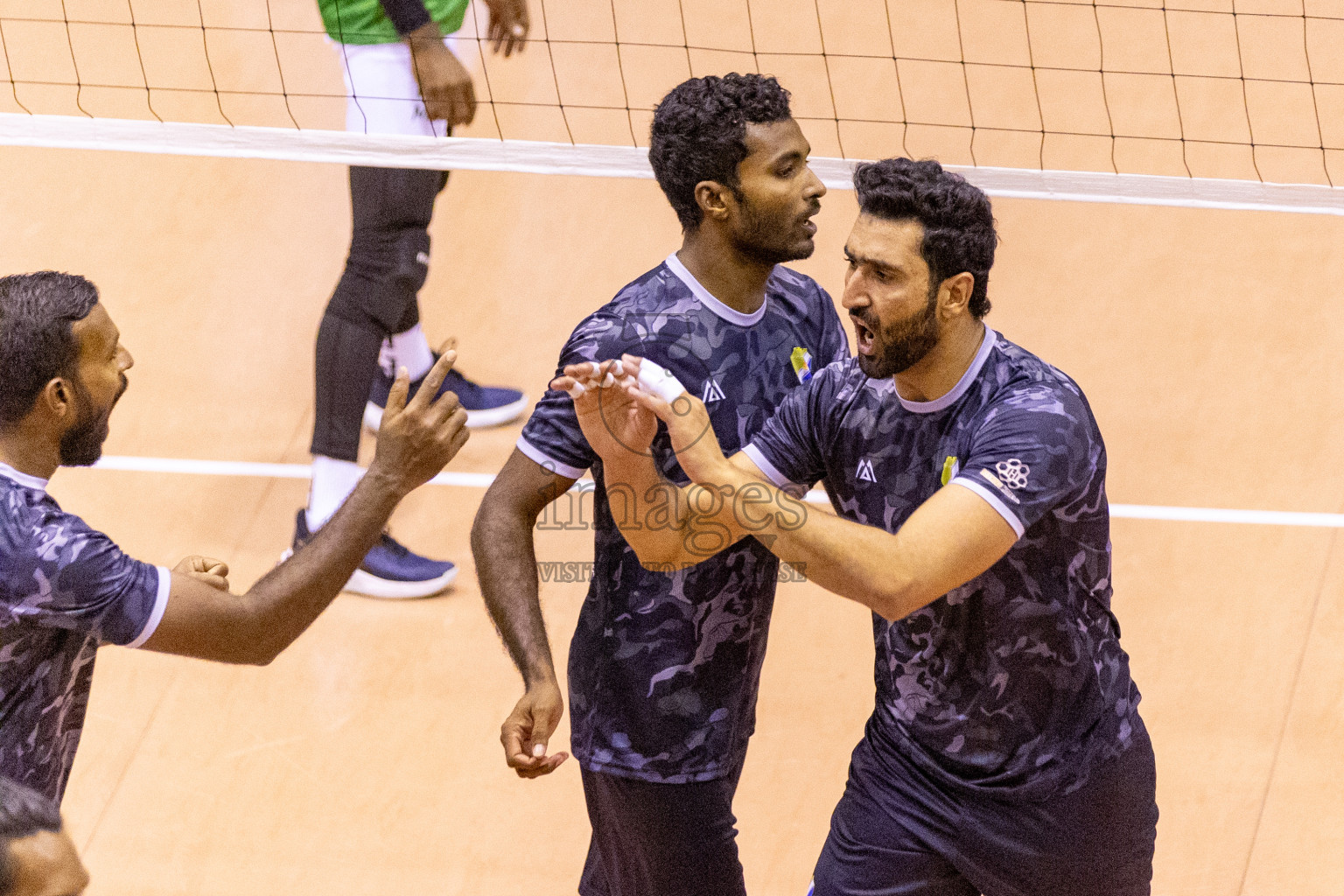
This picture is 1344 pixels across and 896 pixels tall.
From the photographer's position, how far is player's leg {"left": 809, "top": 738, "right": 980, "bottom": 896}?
2982 mm

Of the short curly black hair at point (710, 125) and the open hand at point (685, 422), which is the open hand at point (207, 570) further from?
the short curly black hair at point (710, 125)

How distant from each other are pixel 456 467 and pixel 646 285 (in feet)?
9.08

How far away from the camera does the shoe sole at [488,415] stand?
602 centimetres

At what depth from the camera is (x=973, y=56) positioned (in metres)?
8.84

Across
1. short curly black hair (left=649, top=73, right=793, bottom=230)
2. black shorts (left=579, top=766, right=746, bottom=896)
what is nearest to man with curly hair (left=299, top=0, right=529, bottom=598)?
short curly black hair (left=649, top=73, right=793, bottom=230)

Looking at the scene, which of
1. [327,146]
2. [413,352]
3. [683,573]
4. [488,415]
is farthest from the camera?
[488,415]

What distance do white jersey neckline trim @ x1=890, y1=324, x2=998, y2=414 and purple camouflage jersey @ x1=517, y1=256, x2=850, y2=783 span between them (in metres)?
0.39

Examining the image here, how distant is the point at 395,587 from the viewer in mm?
5188

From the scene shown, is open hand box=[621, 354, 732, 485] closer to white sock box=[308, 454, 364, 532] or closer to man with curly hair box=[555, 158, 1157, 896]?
man with curly hair box=[555, 158, 1157, 896]

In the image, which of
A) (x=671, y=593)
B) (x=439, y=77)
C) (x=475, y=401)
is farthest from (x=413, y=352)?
(x=671, y=593)

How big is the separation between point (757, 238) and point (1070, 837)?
1.41 meters

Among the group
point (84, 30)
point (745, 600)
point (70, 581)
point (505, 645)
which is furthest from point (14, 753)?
point (84, 30)

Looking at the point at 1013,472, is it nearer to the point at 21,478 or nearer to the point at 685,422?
the point at 685,422

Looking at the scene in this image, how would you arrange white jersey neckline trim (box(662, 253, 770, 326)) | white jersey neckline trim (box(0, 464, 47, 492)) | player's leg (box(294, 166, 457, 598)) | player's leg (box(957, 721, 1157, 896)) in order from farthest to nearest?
player's leg (box(294, 166, 457, 598)), white jersey neckline trim (box(662, 253, 770, 326)), player's leg (box(957, 721, 1157, 896)), white jersey neckline trim (box(0, 464, 47, 492))
